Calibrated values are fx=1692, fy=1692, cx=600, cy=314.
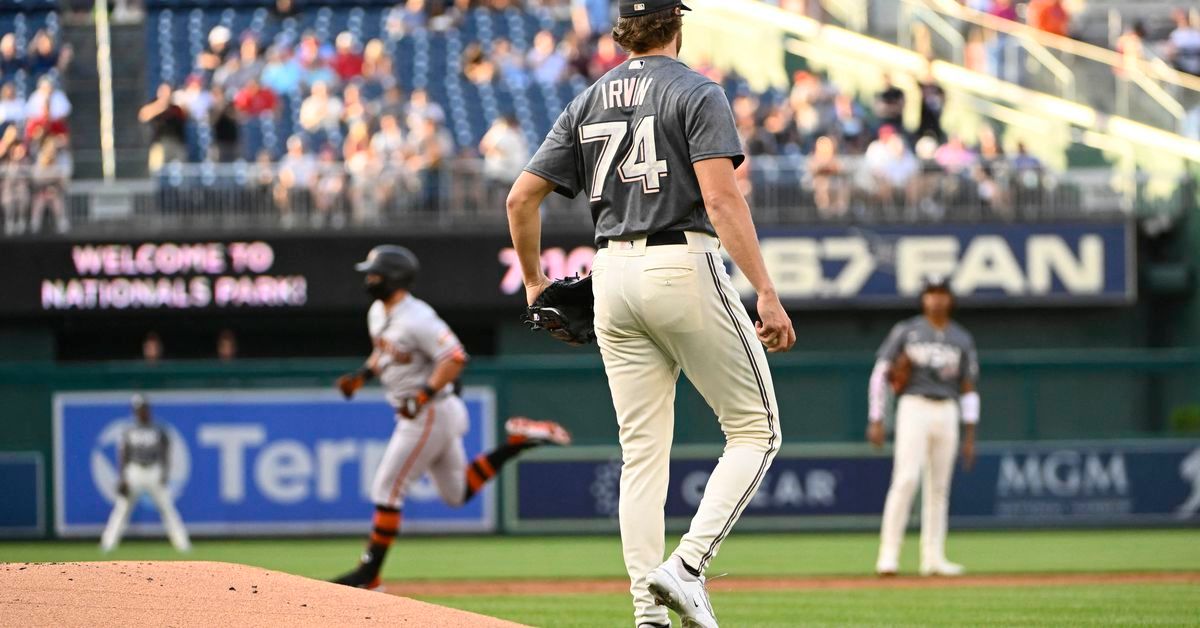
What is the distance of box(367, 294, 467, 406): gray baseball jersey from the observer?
10602 millimetres

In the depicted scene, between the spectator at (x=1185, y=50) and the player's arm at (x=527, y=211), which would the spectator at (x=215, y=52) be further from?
the player's arm at (x=527, y=211)

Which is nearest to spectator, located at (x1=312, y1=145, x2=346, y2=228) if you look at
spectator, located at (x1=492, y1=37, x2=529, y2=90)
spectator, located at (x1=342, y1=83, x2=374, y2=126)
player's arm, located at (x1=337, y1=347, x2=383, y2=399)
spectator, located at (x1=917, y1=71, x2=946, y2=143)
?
spectator, located at (x1=342, y1=83, x2=374, y2=126)

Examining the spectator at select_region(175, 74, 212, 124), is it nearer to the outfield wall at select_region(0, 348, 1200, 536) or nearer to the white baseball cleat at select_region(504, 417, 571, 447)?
the outfield wall at select_region(0, 348, 1200, 536)

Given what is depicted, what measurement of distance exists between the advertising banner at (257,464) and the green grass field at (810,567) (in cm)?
28

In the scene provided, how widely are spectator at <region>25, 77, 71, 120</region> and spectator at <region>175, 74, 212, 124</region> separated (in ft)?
5.08

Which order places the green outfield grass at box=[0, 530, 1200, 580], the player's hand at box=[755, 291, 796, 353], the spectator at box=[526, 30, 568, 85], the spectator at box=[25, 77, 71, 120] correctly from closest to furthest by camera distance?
the player's hand at box=[755, 291, 796, 353]
the green outfield grass at box=[0, 530, 1200, 580]
the spectator at box=[25, 77, 71, 120]
the spectator at box=[526, 30, 568, 85]

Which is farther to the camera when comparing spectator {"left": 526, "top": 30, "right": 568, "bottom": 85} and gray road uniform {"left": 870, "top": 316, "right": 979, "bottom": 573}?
spectator {"left": 526, "top": 30, "right": 568, "bottom": 85}

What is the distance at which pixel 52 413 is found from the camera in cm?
1816

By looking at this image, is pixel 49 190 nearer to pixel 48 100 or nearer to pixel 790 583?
pixel 48 100

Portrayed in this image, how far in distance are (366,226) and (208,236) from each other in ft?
A: 6.16

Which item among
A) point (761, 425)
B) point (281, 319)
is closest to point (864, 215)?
point (281, 319)

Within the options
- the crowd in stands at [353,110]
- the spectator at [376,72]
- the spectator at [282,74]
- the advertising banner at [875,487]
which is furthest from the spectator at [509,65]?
Answer: the advertising banner at [875,487]

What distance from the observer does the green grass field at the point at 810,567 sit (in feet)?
28.7

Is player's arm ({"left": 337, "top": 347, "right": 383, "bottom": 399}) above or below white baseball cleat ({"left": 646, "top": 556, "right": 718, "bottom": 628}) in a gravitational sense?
above
